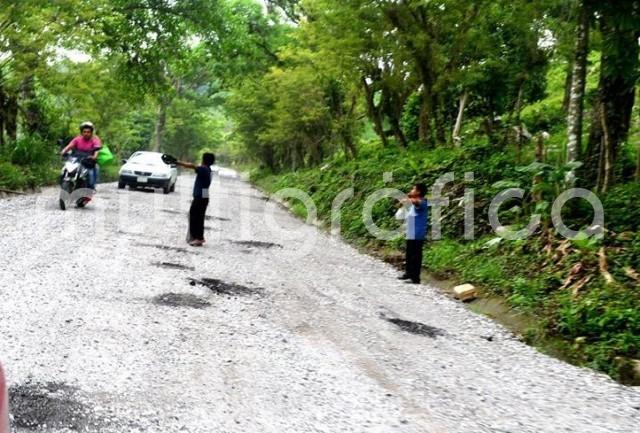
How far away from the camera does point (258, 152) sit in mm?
45938

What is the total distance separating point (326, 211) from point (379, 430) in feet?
47.5

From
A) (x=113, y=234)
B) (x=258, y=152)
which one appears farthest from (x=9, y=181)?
(x=258, y=152)

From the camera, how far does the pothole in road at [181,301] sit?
6.45 m

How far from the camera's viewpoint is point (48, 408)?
3727 millimetres

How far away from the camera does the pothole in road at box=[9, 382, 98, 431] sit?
355cm

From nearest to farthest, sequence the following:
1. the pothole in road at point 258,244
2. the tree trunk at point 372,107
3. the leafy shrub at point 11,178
Answer: 1. the pothole in road at point 258,244
2. the leafy shrub at point 11,178
3. the tree trunk at point 372,107

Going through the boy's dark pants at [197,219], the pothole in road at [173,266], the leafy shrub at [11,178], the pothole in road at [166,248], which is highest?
the leafy shrub at [11,178]

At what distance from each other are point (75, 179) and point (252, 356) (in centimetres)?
955

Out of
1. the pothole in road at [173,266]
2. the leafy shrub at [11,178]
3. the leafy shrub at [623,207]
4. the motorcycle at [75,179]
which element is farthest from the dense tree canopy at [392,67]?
the pothole in road at [173,266]

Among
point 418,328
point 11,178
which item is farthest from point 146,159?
point 418,328

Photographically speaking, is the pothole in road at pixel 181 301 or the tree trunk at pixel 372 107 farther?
the tree trunk at pixel 372 107

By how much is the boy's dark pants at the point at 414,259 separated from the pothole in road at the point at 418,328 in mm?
2806

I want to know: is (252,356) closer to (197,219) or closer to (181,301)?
(181,301)

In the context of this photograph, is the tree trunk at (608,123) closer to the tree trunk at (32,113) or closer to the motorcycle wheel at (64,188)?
the motorcycle wheel at (64,188)
